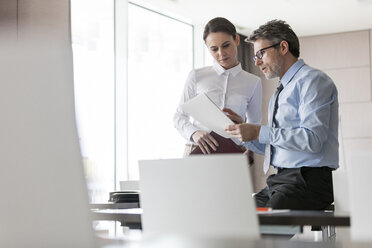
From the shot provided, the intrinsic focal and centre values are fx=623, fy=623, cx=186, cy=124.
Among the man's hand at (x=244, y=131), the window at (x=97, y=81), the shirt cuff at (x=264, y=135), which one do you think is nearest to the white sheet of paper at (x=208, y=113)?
the man's hand at (x=244, y=131)

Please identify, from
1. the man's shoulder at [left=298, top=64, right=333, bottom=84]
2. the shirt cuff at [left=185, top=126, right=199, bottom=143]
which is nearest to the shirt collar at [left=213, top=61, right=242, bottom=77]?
the shirt cuff at [left=185, top=126, right=199, bottom=143]

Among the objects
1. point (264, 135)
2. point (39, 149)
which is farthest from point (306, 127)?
point (39, 149)

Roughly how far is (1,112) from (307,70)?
2636mm

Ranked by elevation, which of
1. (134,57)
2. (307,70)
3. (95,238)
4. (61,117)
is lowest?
(95,238)

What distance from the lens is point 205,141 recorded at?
3.53 m

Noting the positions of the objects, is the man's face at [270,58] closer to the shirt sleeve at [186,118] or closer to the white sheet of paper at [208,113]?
the white sheet of paper at [208,113]

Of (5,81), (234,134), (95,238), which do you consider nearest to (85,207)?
(95,238)

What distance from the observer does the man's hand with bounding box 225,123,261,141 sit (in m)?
2.98

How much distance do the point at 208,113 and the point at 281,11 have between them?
518 cm

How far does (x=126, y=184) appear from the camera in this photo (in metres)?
3.49

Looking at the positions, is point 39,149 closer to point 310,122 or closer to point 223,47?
point 310,122

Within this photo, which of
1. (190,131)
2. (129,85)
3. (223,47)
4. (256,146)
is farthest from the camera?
(129,85)

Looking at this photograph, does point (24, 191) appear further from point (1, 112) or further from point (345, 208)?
point (345, 208)

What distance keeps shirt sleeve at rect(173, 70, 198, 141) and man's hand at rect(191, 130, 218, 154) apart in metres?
0.11
